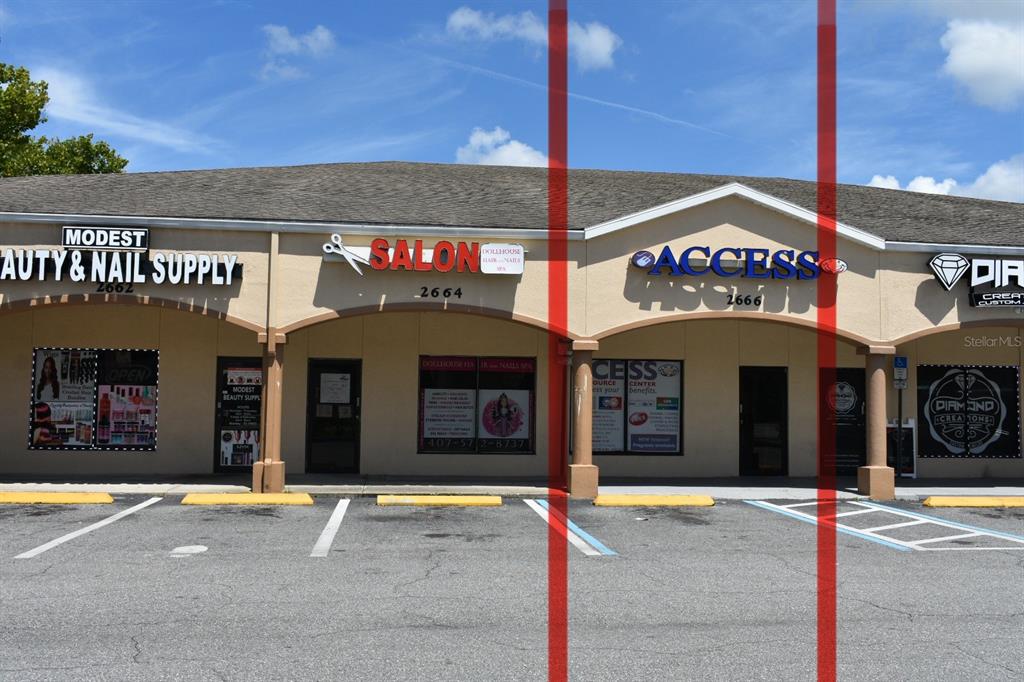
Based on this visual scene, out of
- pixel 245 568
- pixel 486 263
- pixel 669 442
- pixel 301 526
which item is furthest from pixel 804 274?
pixel 245 568

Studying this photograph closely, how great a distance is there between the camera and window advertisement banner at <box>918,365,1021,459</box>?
65.9ft

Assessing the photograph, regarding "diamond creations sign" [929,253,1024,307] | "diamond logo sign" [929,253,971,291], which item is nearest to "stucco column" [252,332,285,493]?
"diamond logo sign" [929,253,971,291]

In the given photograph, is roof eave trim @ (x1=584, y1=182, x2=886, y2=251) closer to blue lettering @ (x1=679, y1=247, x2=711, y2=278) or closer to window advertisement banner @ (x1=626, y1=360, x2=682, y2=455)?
blue lettering @ (x1=679, y1=247, x2=711, y2=278)

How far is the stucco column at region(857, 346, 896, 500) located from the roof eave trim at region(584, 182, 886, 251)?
7.01ft

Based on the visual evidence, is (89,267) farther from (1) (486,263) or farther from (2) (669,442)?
(2) (669,442)

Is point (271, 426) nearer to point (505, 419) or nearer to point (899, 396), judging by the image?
point (505, 419)

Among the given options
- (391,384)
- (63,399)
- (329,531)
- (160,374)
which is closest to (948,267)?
(391,384)

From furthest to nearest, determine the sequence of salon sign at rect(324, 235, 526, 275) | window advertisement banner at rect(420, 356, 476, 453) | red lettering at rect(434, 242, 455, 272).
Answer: window advertisement banner at rect(420, 356, 476, 453)
red lettering at rect(434, 242, 455, 272)
salon sign at rect(324, 235, 526, 275)

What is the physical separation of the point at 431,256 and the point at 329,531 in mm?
5642

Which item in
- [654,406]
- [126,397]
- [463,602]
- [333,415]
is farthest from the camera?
[654,406]

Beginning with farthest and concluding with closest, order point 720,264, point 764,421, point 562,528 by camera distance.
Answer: point 764,421
point 720,264
point 562,528

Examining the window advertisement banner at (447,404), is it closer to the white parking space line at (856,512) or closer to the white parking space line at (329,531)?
the white parking space line at (329,531)

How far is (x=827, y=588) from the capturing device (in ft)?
30.7

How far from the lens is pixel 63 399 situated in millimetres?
18172
